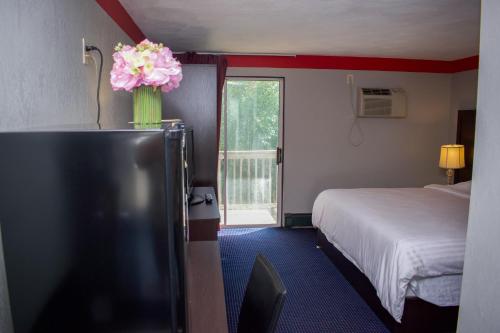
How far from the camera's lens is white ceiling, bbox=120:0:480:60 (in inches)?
106

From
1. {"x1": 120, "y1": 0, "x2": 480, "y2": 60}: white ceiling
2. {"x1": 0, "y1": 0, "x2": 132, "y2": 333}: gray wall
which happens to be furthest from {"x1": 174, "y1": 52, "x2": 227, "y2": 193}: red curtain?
{"x1": 0, "y1": 0, "x2": 132, "y2": 333}: gray wall

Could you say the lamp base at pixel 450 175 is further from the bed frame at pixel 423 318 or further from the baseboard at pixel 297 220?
the bed frame at pixel 423 318

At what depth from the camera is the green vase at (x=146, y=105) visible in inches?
59.1

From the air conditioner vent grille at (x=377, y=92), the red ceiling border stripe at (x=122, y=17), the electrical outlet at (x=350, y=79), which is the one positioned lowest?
the air conditioner vent grille at (x=377, y=92)

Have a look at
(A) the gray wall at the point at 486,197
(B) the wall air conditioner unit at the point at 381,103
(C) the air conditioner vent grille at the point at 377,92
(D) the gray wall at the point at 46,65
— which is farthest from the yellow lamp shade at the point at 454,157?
(D) the gray wall at the point at 46,65

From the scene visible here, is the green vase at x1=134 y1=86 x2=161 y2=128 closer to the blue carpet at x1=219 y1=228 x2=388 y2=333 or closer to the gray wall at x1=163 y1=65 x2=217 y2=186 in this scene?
the blue carpet at x1=219 y1=228 x2=388 y2=333

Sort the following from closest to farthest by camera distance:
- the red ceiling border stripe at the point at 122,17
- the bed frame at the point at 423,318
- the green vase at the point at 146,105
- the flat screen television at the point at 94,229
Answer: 1. the flat screen television at the point at 94,229
2. the green vase at the point at 146,105
3. the red ceiling border stripe at the point at 122,17
4. the bed frame at the point at 423,318

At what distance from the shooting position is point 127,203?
895mm

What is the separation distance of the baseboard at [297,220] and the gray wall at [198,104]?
1.97 meters

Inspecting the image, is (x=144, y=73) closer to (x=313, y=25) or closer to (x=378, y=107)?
(x=313, y=25)

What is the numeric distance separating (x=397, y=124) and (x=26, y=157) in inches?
198

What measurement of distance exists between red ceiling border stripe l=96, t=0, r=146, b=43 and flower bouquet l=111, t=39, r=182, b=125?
3.22 feet

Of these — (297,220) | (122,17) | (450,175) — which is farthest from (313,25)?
(450,175)

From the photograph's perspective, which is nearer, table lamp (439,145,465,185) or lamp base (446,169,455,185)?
table lamp (439,145,465,185)
